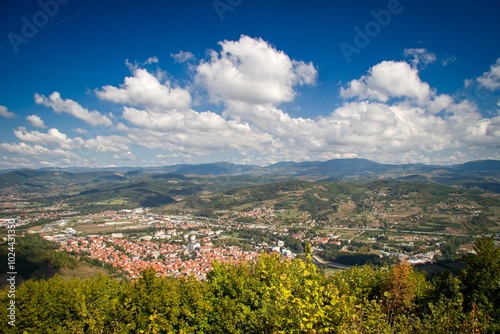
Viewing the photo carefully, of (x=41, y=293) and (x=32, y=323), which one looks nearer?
(x=32, y=323)

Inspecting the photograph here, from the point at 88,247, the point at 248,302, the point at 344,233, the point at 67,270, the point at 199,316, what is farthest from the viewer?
the point at 344,233

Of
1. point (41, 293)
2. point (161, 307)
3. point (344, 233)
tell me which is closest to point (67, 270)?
point (41, 293)

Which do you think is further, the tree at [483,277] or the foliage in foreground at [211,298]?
the foliage in foreground at [211,298]

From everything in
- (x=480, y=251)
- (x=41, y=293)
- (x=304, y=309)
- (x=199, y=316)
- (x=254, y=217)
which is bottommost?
(x=254, y=217)

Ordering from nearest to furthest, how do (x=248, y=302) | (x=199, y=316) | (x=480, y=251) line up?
(x=480, y=251), (x=199, y=316), (x=248, y=302)

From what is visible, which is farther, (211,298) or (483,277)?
(211,298)

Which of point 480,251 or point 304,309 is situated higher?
point 304,309

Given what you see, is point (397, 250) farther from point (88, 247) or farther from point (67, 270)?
point (88, 247)

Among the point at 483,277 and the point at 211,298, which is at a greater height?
the point at 483,277

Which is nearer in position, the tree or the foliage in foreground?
the tree

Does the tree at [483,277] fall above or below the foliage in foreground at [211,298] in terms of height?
above

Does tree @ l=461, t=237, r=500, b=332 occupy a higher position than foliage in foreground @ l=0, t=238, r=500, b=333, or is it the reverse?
tree @ l=461, t=237, r=500, b=332
